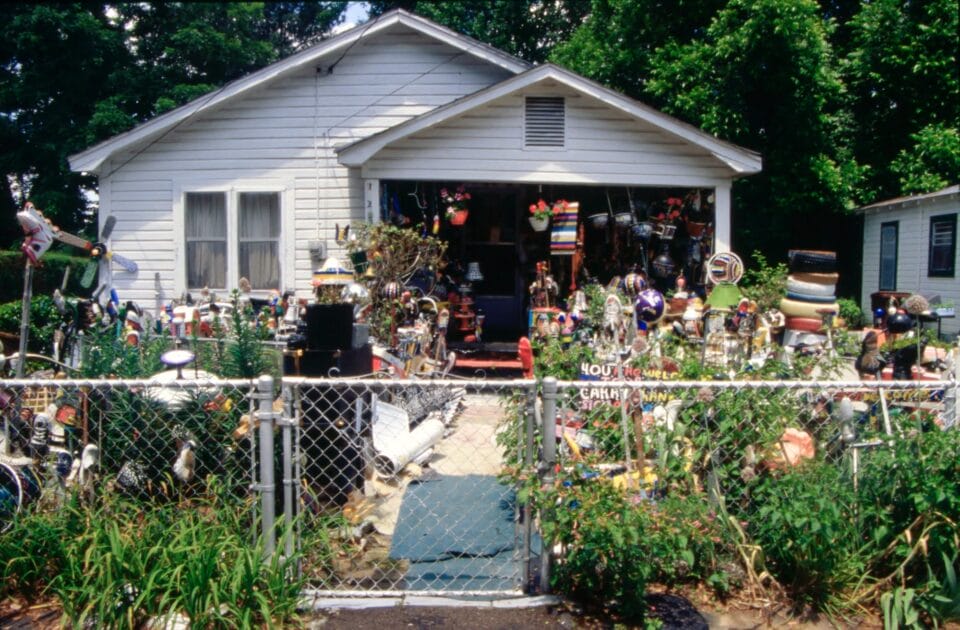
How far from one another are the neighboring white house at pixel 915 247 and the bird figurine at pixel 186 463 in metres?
12.5

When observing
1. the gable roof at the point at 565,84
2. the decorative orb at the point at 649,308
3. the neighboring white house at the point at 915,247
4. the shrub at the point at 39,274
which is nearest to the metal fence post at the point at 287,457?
the decorative orb at the point at 649,308

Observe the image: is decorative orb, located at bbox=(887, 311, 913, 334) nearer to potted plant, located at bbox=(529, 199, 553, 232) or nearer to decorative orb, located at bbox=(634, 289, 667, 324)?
decorative orb, located at bbox=(634, 289, 667, 324)

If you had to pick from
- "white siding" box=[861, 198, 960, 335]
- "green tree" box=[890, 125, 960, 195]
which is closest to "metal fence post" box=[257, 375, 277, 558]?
"white siding" box=[861, 198, 960, 335]

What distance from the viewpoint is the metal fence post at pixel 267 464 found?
10.8 feet

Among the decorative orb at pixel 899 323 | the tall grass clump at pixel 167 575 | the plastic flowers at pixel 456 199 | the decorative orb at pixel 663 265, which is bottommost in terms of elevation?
the tall grass clump at pixel 167 575

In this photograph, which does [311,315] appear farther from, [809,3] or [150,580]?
[809,3]

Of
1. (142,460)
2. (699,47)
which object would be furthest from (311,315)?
(699,47)

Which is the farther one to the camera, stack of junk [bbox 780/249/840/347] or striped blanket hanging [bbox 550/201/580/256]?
striped blanket hanging [bbox 550/201/580/256]

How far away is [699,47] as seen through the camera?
14.6 m

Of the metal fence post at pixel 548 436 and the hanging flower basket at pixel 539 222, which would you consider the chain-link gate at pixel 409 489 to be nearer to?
the metal fence post at pixel 548 436

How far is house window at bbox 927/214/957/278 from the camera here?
13516 millimetres

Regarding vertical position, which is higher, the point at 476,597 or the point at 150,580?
the point at 150,580

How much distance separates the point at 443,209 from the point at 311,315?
525 cm

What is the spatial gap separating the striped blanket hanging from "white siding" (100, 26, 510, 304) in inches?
103
